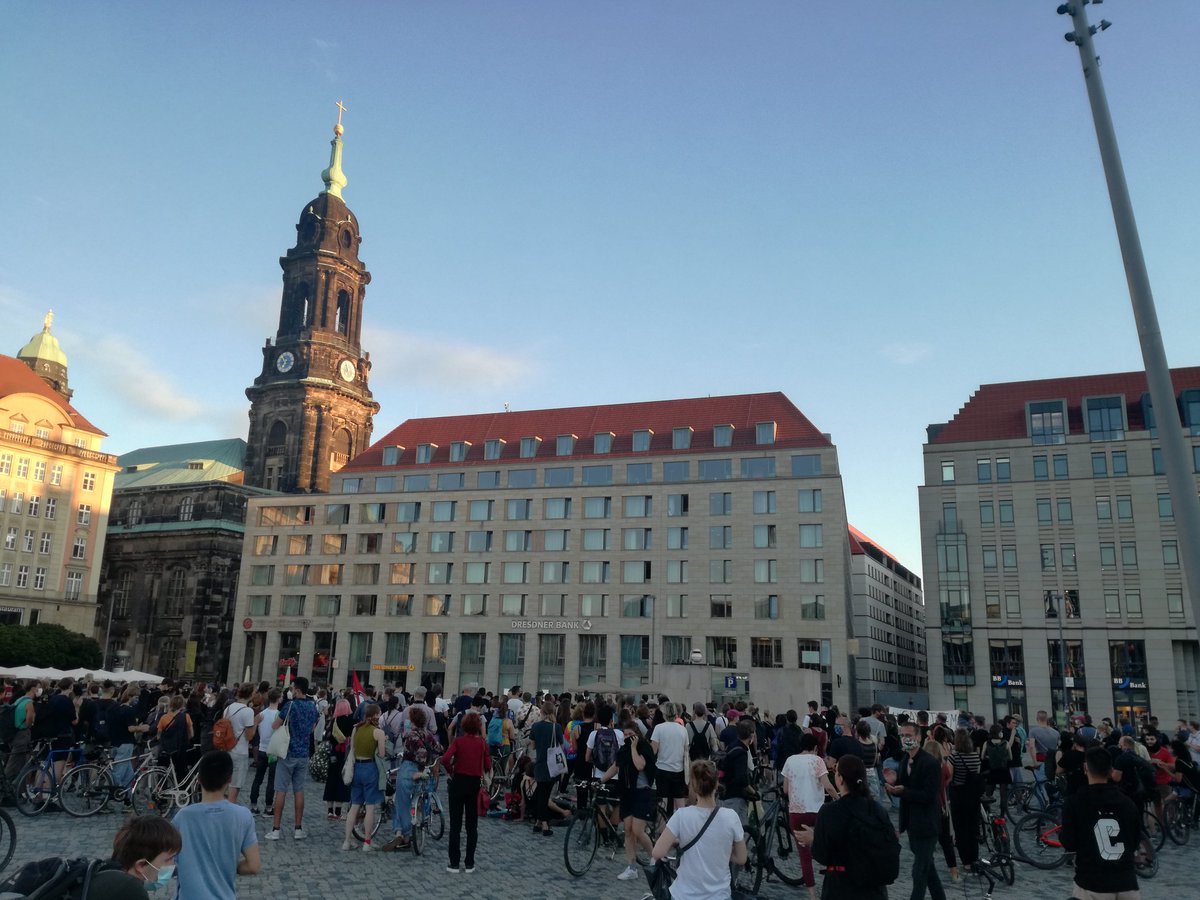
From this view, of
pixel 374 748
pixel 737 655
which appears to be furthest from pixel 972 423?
pixel 374 748

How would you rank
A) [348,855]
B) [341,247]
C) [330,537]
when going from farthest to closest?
1. [341,247]
2. [330,537]
3. [348,855]

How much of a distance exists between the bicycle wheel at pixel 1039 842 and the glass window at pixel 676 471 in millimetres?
57846

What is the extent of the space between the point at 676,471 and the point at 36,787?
198 feet

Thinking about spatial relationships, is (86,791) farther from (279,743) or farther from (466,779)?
(466,779)

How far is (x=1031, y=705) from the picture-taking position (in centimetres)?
5978

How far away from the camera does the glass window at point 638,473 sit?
75.6 m

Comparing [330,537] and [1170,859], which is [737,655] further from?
[1170,859]

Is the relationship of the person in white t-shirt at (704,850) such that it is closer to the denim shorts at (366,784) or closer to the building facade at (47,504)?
the denim shorts at (366,784)

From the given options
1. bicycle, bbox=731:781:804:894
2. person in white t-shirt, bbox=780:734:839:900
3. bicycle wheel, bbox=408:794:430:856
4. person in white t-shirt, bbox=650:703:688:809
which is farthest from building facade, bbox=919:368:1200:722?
bicycle wheel, bbox=408:794:430:856

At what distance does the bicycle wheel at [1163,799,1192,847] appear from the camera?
18234 mm

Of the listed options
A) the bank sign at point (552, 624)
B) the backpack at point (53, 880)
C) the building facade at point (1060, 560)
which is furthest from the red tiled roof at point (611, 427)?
the backpack at point (53, 880)

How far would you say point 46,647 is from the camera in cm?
6756

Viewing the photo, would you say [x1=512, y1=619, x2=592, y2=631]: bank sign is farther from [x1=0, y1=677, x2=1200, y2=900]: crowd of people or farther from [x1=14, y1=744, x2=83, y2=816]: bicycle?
[x1=14, y1=744, x2=83, y2=816]: bicycle

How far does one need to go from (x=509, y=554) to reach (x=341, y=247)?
46.8 meters
